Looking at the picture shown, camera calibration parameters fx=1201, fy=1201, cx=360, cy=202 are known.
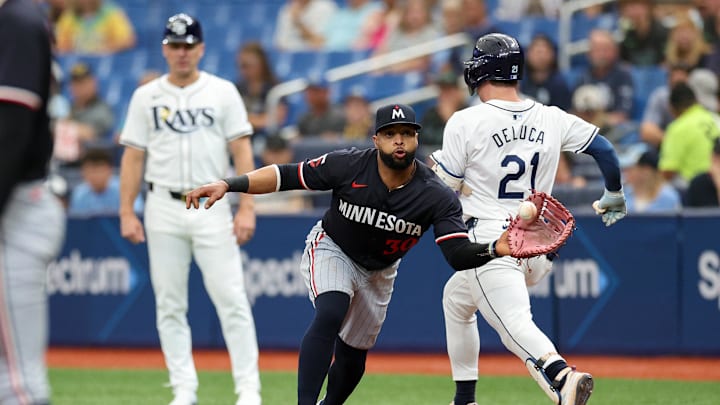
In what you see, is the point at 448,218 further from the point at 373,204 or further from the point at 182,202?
the point at 182,202

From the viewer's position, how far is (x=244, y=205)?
7656 mm

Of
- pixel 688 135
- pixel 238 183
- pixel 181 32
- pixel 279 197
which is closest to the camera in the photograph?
pixel 238 183

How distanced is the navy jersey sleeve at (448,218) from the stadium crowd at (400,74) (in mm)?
5104

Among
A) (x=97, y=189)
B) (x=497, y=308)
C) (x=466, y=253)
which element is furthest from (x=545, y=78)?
(x=466, y=253)

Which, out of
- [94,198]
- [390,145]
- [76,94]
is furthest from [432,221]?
[76,94]

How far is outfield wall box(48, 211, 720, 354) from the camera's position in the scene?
10.3 metres

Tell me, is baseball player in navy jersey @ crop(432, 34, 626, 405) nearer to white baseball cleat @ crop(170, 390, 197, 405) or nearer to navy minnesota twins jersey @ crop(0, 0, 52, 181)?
white baseball cleat @ crop(170, 390, 197, 405)

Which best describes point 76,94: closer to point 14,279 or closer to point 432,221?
point 432,221

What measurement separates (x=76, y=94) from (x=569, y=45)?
593cm

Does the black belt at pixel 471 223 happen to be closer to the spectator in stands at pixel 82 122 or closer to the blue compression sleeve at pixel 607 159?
the blue compression sleeve at pixel 607 159

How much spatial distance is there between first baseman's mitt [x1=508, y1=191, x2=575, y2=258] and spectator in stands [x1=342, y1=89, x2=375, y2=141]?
7.36 metres

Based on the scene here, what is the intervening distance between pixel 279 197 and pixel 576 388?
22.6 ft

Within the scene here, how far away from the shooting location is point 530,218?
5316mm

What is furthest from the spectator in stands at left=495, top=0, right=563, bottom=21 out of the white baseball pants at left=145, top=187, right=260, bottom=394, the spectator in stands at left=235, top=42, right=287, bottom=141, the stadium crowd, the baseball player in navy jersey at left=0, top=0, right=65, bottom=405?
the baseball player in navy jersey at left=0, top=0, right=65, bottom=405
